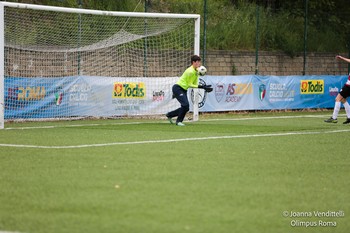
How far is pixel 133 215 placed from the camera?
8.48 m

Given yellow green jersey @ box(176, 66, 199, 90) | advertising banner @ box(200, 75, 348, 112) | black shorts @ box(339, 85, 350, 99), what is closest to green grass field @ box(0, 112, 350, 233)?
yellow green jersey @ box(176, 66, 199, 90)

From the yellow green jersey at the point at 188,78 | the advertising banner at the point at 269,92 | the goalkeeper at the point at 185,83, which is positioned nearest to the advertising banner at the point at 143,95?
the advertising banner at the point at 269,92

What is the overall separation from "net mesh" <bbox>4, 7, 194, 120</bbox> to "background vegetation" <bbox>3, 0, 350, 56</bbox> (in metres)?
3.64

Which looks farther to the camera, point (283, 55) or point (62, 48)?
point (283, 55)

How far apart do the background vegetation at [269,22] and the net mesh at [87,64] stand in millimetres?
3638

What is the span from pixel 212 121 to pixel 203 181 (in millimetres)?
13101

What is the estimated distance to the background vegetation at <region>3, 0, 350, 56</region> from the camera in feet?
107

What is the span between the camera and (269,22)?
3544 centimetres

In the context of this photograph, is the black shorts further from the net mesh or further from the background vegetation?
the background vegetation

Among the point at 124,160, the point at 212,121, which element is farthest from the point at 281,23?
the point at 124,160

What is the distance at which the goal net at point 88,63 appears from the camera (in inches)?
892

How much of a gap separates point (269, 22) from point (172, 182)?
83.8ft

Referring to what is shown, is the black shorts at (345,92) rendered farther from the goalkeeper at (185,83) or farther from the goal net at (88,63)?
the goal net at (88,63)

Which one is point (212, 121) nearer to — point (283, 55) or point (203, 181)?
point (283, 55)
